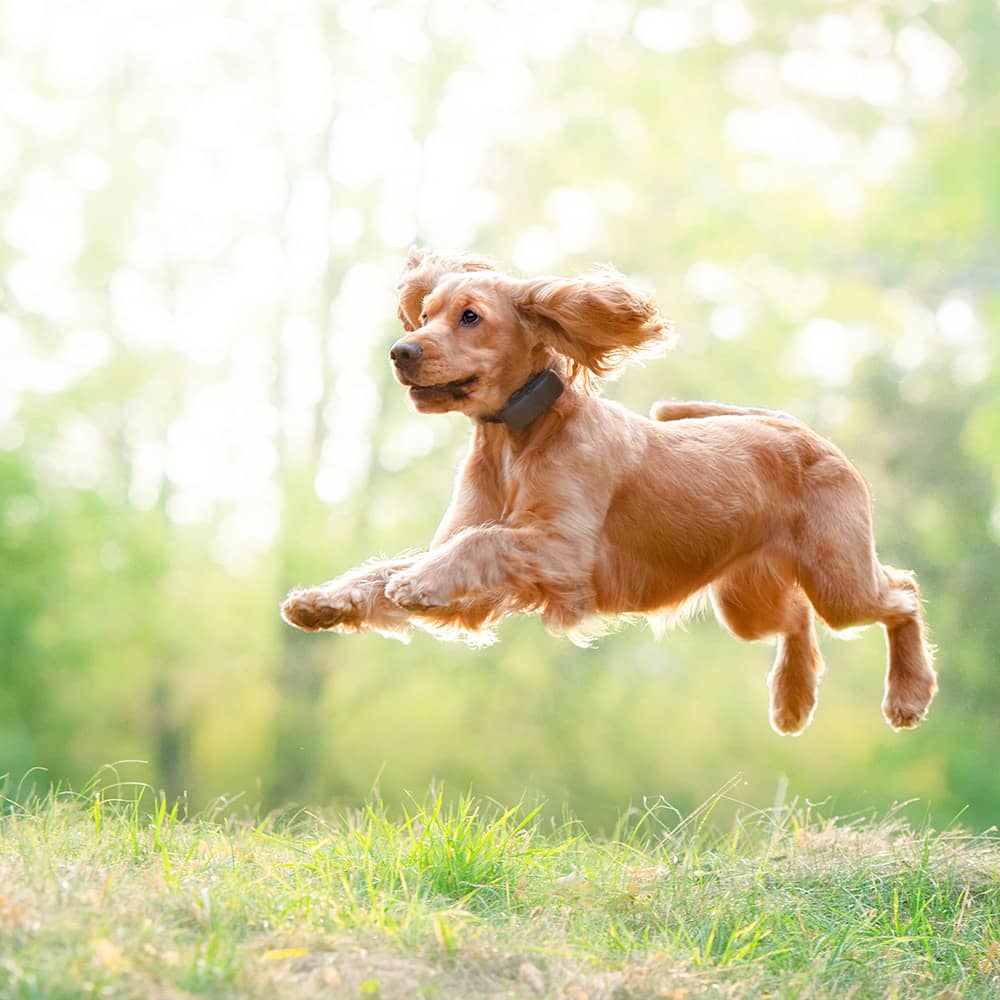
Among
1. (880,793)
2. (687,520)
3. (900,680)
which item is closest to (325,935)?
(687,520)

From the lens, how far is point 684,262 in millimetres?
18469

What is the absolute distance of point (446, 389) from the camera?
525 centimetres

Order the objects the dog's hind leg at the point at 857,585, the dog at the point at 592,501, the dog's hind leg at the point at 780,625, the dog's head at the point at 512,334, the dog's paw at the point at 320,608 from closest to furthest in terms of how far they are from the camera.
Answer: the dog's paw at the point at 320,608, the dog at the point at 592,501, the dog's head at the point at 512,334, the dog's hind leg at the point at 857,585, the dog's hind leg at the point at 780,625

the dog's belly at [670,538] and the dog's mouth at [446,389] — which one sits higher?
the dog's mouth at [446,389]

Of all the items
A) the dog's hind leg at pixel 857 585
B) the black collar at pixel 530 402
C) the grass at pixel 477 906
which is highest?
the black collar at pixel 530 402

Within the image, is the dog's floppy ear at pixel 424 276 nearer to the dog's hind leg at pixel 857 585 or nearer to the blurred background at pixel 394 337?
the dog's hind leg at pixel 857 585

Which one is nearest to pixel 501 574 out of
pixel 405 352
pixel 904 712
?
pixel 405 352

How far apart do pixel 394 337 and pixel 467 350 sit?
14012mm

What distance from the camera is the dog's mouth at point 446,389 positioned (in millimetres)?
5227

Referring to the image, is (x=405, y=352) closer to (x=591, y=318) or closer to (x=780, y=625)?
(x=591, y=318)

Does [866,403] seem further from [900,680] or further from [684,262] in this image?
[900,680]

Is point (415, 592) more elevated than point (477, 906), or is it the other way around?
point (415, 592)

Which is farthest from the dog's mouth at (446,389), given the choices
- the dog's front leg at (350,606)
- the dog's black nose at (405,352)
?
the dog's front leg at (350,606)

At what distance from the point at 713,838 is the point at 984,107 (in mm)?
13199
